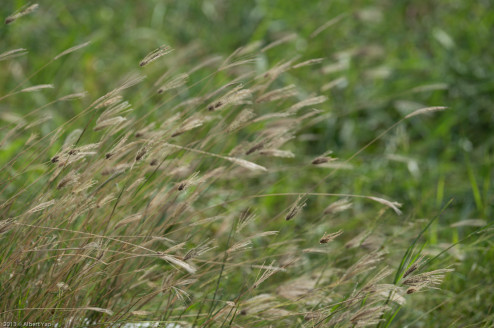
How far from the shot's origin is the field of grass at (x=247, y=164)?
144 centimetres

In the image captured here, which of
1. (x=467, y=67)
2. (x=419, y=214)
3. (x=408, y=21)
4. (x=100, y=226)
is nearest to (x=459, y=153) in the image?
(x=467, y=67)

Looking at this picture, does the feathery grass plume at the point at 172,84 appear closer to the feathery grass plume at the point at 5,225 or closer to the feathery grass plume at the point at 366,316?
the feathery grass plume at the point at 5,225

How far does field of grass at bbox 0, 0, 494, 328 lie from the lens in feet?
4.74

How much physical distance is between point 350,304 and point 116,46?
9.89 feet

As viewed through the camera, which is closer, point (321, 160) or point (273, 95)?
point (321, 160)

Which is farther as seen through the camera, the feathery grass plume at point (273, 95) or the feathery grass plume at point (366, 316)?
the feathery grass plume at point (273, 95)

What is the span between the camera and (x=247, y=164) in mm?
1351

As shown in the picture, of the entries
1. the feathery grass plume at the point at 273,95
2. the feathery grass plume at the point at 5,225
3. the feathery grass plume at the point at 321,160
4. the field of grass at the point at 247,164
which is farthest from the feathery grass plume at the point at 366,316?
the feathery grass plume at the point at 5,225

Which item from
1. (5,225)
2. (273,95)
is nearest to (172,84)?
(273,95)

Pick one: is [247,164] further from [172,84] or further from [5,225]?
[5,225]

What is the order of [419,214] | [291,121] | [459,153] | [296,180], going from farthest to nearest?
1. [459,153]
2. [296,180]
3. [419,214]
4. [291,121]

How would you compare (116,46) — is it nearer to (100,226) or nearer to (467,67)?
(467,67)

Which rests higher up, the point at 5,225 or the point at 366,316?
the point at 5,225

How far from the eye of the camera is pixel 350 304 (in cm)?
137
